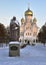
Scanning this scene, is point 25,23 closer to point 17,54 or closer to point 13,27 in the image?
point 13,27

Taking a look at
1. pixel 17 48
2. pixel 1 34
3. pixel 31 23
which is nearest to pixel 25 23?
pixel 31 23

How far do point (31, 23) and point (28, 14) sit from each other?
520 cm

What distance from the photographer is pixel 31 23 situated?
142750mm

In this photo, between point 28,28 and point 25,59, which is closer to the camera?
point 25,59

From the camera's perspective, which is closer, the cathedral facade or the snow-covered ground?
→ the snow-covered ground

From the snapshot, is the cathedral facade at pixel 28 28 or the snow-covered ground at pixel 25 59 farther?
the cathedral facade at pixel 28 28

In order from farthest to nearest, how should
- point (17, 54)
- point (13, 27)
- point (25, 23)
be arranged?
1. point (25, 23)
2. point (13, 27)
3. point (17, 54)

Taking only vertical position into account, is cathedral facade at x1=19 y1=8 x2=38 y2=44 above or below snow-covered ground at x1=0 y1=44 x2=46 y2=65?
above

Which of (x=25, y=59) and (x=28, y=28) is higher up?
(x=28, y=28)

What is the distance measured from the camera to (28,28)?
5620 inches

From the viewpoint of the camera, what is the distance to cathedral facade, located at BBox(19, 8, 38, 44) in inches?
5527

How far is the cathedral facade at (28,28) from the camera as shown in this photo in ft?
461

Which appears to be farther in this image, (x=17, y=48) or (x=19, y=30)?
(x=19, y=30)

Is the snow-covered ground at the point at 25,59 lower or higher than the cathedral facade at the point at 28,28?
lower
